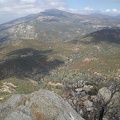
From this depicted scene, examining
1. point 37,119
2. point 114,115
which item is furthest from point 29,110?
point 114,115

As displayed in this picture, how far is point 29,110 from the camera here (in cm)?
2395

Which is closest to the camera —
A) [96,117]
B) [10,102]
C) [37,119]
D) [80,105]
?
[37,119]

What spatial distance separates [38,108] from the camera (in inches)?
979

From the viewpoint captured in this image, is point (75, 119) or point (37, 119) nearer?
point (37, 119)

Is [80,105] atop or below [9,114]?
below

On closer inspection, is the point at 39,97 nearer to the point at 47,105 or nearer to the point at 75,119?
the point at 47,105

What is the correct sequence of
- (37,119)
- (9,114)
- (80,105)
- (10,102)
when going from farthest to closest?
(80,105) → (10,102) → (37,119) → (9,114)

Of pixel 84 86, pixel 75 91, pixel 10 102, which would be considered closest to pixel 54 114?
pixel 10 102

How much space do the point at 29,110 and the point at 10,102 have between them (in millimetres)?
5012

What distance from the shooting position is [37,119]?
23.6m

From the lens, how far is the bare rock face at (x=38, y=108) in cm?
2241

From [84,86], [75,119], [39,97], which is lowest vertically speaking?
[84,86]

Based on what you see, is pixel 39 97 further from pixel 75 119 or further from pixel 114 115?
pixel 114 115

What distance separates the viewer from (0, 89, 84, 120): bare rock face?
73.5 feet
